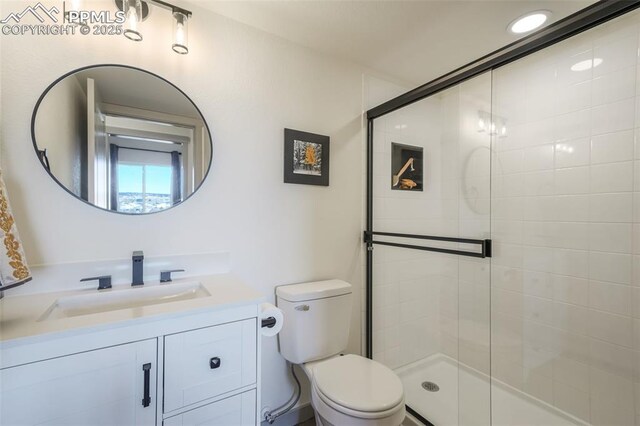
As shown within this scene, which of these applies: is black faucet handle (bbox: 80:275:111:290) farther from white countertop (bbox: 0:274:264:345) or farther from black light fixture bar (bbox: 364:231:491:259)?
black light fixture bar (bbox: 364:231:491:259)

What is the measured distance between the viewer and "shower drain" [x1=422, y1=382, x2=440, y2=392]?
1821 mm

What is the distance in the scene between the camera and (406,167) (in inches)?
73.9

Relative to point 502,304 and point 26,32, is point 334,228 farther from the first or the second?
point 26,32

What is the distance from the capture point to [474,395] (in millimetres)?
1637

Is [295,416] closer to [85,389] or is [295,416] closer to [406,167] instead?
[85,389]

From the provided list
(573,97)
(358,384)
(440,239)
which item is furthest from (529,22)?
(358,384)

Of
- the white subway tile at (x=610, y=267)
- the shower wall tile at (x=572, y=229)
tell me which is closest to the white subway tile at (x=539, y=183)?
the shower wall tile at (x=572, y=229)

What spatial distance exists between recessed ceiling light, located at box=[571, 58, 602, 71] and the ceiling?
0.24m

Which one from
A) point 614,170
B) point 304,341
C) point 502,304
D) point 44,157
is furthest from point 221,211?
point 614,170

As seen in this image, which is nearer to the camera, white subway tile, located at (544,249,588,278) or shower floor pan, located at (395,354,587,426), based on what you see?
white subway tile, located at (544,249,588,278)

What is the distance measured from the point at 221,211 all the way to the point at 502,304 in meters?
1.73

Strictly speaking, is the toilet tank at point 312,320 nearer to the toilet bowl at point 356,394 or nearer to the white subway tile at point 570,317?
the toilet bowl at point 356,394

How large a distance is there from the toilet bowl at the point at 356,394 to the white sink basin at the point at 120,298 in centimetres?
68

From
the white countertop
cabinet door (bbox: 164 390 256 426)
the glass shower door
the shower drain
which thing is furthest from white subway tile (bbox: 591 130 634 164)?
cabinet door (bbox: 164 390 256 426)
